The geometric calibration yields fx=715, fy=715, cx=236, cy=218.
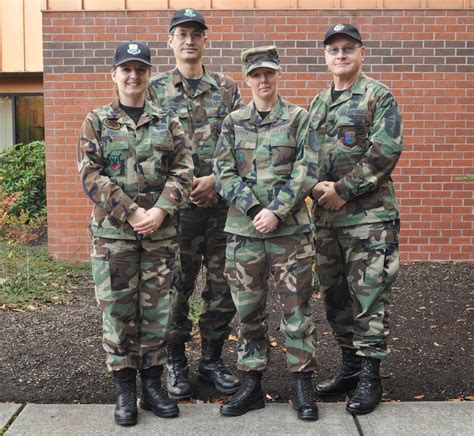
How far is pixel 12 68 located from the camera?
1247cm

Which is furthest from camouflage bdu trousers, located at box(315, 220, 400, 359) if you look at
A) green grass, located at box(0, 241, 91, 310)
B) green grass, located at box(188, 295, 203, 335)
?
green grass, located at box(0, 241, 91, 310)

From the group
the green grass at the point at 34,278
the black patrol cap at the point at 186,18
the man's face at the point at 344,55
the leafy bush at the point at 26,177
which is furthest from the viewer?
the leafy bush at the point at 26,177

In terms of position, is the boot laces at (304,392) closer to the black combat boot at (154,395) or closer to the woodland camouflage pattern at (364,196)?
the woodland camouflage pattern at (364,196)

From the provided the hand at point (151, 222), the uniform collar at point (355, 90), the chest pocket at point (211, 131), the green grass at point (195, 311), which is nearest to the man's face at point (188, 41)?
the chest pocket at point (211, 131)

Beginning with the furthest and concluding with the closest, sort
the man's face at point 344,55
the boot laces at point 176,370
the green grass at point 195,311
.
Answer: the green grass at point 195,311 < the boot laces at point 176,370 < the man's face at point 344,55

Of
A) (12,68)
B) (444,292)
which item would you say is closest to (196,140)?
(444,292)

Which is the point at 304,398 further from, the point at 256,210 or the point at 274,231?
the point at 256,210

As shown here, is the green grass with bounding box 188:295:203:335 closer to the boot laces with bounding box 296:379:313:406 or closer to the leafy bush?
the boot laces with bounding box 296:379:313:406

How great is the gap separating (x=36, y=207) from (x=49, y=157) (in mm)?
2738

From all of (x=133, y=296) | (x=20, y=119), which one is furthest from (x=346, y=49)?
(x=20, y=119)

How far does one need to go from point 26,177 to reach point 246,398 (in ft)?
25.4

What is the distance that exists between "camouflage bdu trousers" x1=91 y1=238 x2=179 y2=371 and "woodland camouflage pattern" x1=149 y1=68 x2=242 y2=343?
17.0 inches

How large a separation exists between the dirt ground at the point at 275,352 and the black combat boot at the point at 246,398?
329 millimetres

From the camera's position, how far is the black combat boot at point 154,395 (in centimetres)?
407
